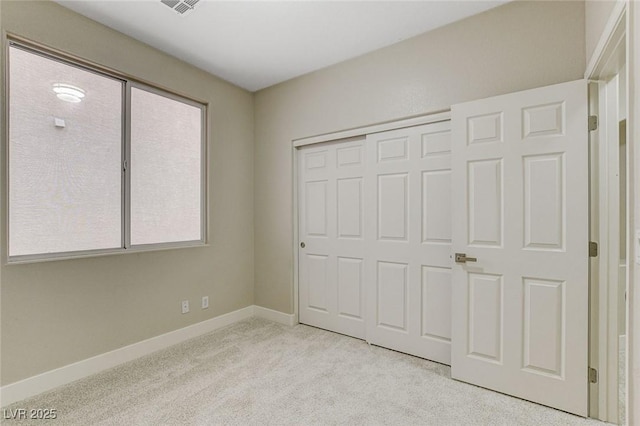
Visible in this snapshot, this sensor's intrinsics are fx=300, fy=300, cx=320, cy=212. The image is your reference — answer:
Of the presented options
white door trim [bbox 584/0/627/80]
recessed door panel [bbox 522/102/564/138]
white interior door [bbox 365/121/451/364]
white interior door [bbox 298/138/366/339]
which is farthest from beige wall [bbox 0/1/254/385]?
white door trim [bbox 584/0/627/80]

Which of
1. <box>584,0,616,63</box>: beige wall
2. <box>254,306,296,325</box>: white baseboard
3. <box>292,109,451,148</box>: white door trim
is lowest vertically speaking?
<box>254,306,296,325</box>: white baseboard

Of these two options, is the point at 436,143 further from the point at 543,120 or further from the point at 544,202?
the point at 544,202

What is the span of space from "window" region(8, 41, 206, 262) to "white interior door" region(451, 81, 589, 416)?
8.47 feet

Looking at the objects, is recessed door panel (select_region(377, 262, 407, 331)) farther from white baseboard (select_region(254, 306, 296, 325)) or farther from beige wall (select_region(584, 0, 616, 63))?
beige wall (select_region(584, 0, 616, 63))

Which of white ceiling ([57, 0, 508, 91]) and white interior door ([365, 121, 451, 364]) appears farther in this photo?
white interior door ([365, 121, 451, 364])

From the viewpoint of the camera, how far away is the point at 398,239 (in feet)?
9.03

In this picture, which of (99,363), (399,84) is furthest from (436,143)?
(99,363)

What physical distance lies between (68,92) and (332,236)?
A: 254 cm

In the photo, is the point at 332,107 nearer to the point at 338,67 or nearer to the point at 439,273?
the point at 338,67

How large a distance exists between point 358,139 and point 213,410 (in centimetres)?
254

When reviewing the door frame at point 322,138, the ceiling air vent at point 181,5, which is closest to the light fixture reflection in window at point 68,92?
the ceiling air vent at point 181,5

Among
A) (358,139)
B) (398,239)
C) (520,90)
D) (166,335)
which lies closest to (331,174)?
(358,139)

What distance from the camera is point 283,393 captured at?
2.10 m

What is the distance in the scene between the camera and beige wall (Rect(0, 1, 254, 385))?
6.72 feet
